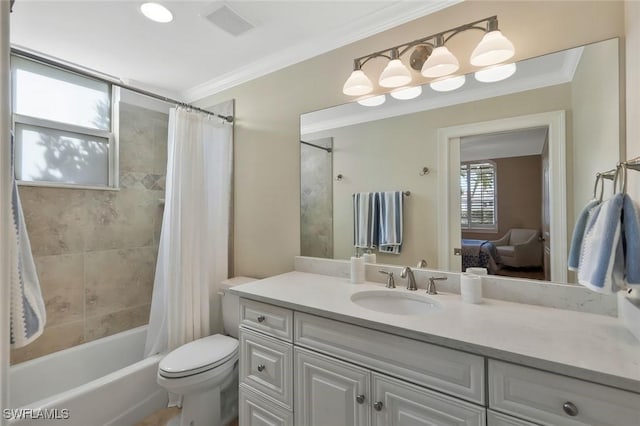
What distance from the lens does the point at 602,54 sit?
43.5 inches

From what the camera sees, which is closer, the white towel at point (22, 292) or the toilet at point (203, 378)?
the white towel at point (22, 292)

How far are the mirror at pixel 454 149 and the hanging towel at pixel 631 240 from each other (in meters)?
0.38

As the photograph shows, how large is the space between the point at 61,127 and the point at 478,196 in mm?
2834

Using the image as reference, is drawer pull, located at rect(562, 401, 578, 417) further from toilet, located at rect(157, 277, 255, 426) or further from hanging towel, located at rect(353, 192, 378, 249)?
toilet, located at rect(157, 277, 255, 426)

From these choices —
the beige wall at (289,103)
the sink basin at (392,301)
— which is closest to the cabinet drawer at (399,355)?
the sink basin at (392,301)

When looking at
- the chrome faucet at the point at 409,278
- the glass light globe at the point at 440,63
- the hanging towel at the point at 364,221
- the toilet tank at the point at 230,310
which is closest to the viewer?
the glass light globe at the point at 440,63

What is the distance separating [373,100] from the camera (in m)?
1.66

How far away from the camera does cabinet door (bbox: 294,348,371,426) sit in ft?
3.45

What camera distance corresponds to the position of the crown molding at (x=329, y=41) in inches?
57.9

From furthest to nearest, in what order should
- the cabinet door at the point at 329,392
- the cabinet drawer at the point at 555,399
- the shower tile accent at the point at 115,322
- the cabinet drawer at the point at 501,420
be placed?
the shower tile accent at the point at 115,322 < the cabinet door at the point at 329,392 < the cabinet drawer at the point at 501,420 < the cabinet drawer at the point at 555,399

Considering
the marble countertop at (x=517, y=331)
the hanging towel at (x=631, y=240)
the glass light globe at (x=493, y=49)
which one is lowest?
the marble countertop at (x=517, y=331)

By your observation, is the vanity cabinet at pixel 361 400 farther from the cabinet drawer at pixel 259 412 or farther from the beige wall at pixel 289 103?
the beige wall at pixel 289 103

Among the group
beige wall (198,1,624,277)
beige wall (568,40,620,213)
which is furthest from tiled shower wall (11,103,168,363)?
beige wall (568,40,620,213)

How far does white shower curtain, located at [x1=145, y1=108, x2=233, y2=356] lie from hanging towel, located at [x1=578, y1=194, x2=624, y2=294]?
2.02m
